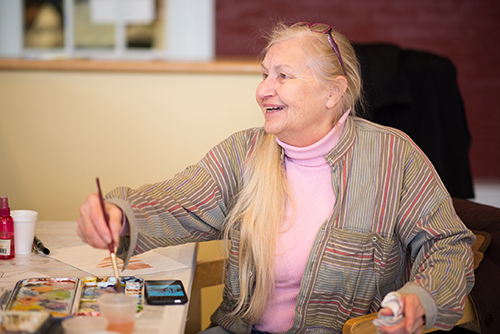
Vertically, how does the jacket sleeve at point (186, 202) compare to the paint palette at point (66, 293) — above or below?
above

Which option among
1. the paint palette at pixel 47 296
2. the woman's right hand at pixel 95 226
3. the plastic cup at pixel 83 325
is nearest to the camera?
the plastic cup at pixel 83 325

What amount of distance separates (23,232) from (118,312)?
1.94 feet

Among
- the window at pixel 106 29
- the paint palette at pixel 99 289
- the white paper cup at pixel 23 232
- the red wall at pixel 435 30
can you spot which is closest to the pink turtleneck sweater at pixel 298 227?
the paint palette at pixel 99 289

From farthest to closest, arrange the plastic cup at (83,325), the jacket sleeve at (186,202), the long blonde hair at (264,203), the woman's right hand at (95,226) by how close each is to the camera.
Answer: the long blonde hair at (264,203)
the jacket sleeve at (186,202)
the woman's right hand at (95,226)
the plastic cup at (83,325)

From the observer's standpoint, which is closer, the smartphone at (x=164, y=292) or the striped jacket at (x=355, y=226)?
the smartphone at (x=164, y=292)

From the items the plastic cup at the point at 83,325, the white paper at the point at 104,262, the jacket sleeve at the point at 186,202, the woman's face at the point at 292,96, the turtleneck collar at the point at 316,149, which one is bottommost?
the white paper at the point at 104,262

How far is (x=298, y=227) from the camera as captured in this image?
138 centimetres

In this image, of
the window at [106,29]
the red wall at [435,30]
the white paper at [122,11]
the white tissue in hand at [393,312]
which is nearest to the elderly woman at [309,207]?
the white tissue in hand at [393,312]

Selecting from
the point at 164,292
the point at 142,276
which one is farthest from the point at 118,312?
the point at 142,276

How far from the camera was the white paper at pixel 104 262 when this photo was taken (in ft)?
4.13

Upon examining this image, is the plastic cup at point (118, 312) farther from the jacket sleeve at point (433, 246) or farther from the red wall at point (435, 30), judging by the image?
the red wall at point (435, 30)

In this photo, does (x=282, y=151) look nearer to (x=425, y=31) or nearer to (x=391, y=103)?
(x=391, y=103)

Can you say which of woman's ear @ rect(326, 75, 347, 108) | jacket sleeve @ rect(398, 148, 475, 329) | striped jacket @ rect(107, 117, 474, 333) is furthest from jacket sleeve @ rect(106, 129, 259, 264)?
jacket sleeve @ rect(398, 148, 475, 329)

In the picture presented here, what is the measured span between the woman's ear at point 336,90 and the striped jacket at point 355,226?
74 millimetres
